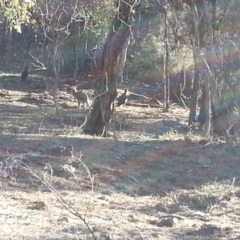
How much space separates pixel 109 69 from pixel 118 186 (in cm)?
516

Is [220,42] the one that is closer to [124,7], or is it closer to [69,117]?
[124,7]

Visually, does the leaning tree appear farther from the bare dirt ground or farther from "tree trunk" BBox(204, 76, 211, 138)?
"tree trunk" BBox(204, 76, 211, 138)

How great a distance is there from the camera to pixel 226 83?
762 inches

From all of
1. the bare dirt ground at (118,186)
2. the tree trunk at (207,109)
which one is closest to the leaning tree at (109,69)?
the bare dirt ground at (118,186)

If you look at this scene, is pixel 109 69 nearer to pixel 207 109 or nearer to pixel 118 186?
pixel 207 109

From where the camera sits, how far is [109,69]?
51.0ft

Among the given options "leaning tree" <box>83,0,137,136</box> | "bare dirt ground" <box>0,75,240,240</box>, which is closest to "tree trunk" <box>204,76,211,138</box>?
"bare dirt ground" <box>0,75,240,240</box>

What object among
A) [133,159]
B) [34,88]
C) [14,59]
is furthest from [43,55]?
[133,159]

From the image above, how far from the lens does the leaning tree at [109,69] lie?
50.5 ft

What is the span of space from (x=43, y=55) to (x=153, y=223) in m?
31.9

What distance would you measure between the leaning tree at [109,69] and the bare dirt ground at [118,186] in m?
0.64

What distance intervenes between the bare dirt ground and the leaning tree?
64 cm

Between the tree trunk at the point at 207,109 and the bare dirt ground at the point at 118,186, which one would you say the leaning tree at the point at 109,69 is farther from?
the tree trunk at the point at 207,109

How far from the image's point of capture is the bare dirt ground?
7.97 m
